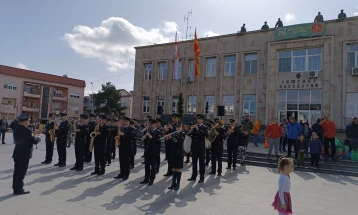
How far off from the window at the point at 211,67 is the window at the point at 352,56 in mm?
11255

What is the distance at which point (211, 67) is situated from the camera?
89.5 feet

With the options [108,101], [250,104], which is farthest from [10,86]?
[250,104]

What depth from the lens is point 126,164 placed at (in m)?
8.40

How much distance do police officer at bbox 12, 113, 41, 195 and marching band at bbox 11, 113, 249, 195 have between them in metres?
2.64

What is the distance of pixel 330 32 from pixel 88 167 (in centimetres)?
2041

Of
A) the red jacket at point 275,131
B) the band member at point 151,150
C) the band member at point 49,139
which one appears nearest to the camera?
the band member at point 151,150

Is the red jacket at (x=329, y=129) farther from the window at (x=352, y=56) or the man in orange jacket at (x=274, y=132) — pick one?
the window at (x=352, y=56)

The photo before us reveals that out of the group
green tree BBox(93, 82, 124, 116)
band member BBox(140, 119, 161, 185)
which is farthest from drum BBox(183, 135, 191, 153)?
green tree BBox(93, 82, 124, 116)

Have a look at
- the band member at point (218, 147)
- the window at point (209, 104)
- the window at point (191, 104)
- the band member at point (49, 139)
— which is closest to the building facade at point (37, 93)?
the window at point (191, 104)

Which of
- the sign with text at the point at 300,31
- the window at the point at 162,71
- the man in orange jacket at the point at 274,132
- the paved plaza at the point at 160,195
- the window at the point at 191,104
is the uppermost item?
the sign with text at the point at 300,31

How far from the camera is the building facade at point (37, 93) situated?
47181 mm

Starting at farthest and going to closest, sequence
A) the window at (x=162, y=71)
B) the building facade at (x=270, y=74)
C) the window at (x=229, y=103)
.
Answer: the window at (x=162, y=71) → the window at (x=229, y=103) → the building facade at (x=270, y=74)

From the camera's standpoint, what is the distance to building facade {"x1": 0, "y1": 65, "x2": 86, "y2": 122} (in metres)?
47.2

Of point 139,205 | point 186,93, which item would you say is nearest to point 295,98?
point 186,93
